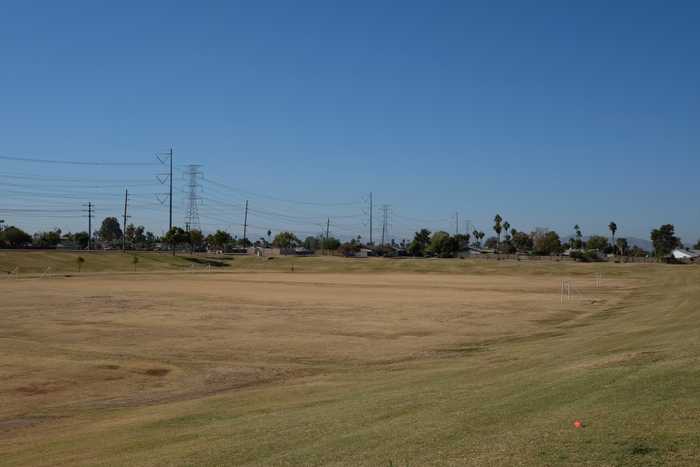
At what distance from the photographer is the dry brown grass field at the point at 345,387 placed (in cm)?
1076

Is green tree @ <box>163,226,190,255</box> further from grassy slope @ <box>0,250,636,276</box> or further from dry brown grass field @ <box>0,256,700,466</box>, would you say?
dry brown grass field @ <box>0,256,700,466</box>

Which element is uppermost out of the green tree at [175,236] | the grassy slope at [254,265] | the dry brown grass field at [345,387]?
the green tree at [175,236]

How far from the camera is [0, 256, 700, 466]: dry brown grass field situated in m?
10.8

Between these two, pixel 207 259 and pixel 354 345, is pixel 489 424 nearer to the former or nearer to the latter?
pixel 354 345

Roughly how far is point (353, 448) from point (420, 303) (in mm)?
42783

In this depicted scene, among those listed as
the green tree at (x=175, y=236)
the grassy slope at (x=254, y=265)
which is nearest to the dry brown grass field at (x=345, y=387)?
the grassy slope at (x=254, y=265)

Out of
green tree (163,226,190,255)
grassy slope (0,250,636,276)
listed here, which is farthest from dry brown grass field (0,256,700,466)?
green tree (163,226,190,255)

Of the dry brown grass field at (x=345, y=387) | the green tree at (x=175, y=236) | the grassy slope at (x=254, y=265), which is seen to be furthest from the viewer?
the green tree at (x=175, y=236)

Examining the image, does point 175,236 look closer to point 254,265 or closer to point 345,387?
point 254,265

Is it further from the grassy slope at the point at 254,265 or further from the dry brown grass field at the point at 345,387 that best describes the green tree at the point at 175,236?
the dry brown grass field at the point at 345,387

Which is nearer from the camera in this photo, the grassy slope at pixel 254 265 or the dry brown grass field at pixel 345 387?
the dry brown grass field at pixel 345 387

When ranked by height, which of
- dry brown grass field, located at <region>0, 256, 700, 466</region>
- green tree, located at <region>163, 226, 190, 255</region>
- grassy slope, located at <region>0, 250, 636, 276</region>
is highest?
green tree, located at <region>163, 226, 190, 255</region>

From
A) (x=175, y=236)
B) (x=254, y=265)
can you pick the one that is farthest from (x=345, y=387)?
(x=175, y=236)

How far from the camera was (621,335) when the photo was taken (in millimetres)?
27344
